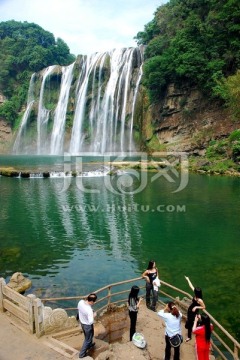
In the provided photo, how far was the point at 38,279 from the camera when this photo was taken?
13453mm

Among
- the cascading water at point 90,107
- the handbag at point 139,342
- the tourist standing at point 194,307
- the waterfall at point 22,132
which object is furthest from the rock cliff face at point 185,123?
the handbag at point 139,342

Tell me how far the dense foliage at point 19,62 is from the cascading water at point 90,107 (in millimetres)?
7103

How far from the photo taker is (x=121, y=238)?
60.8 ft

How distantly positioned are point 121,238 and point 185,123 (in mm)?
38159

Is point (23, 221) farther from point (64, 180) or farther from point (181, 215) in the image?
point (64, 180)

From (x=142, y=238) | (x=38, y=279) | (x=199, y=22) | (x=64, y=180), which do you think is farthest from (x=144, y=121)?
(x=38, y=279)

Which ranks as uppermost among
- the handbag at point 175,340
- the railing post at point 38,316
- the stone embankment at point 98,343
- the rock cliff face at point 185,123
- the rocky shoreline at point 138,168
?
the rock cliff face at point 185,123

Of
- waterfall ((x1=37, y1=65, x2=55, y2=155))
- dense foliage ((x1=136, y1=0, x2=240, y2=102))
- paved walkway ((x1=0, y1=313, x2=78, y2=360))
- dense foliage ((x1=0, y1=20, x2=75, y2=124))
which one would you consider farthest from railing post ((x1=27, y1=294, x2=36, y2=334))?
dense foliage ((x1=0, y1=20, x2=75, y2=124))

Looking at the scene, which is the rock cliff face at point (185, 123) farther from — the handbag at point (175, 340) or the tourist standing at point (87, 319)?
the tourist standing at point (87, 319)

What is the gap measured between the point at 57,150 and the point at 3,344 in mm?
66956

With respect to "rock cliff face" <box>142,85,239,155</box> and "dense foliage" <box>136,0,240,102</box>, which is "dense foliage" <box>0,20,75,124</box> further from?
"dense foliage" <box>136,0,240,102</box>

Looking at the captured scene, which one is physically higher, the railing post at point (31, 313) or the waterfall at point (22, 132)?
the waterfall at point (22, 132)

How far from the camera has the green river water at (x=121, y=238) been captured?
13273mm

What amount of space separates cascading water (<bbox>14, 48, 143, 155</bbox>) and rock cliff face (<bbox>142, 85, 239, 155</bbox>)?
546cm
